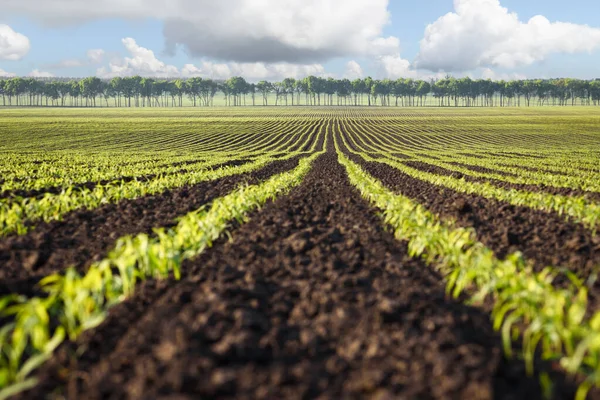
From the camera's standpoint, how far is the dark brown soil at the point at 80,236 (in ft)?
18.3

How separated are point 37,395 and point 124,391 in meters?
0.54

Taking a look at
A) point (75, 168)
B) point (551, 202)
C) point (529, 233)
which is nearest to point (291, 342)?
point (529, 233)

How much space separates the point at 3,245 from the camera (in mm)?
6516

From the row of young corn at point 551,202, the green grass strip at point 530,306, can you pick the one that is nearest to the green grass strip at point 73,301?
the green grass strip at point 530,306

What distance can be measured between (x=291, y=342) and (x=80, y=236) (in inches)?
206

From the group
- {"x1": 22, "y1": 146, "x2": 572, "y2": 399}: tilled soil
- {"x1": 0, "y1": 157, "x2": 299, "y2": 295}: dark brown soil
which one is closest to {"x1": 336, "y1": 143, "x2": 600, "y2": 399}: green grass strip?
{"x1": 22, "y1": 146, "x2": 572, "y2": 399}: tilled soil

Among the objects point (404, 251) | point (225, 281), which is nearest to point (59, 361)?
point (225, 281)

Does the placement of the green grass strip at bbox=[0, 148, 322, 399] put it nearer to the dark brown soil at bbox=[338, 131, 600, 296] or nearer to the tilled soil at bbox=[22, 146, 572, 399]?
the tilled soil at bbox=[22, 146, 572, 399]

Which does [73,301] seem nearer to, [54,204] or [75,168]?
[54,204]

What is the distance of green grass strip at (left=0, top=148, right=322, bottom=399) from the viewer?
10.2 ft

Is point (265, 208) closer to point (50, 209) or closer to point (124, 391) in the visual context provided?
point (50, 209)

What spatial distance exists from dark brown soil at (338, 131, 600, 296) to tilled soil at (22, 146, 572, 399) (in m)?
2.05

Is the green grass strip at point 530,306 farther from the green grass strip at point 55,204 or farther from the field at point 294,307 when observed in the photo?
the green grass strip at point 55,204

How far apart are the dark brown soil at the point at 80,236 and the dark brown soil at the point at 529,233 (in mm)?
5471
